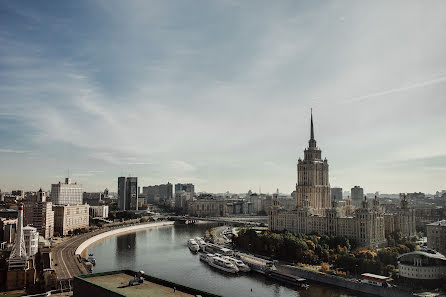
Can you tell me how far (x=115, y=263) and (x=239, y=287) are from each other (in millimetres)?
22367

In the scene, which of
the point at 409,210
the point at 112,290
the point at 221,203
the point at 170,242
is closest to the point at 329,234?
the point at 409,210

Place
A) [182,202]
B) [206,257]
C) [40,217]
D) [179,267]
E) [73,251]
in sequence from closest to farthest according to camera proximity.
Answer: [179,267]
[206,257]
[73,251]
[40,217]
[182,202]

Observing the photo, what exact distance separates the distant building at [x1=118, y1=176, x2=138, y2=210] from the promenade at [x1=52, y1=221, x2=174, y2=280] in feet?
209

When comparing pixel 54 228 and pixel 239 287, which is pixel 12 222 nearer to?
pixel 54 228

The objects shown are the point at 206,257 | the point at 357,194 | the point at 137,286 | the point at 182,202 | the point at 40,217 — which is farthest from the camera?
the point at 182,202

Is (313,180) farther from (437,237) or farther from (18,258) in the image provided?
(18,258)

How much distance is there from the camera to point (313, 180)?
8794cm

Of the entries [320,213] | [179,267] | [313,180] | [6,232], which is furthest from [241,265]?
[6,232]

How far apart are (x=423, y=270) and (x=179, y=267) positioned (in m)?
31.7

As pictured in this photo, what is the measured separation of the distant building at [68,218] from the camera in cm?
9006

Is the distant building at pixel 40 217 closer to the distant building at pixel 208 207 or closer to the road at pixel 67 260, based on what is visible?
the road at pixel 67 260

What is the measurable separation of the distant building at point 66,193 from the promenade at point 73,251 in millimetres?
43907

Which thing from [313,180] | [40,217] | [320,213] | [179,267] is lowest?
[179,267]

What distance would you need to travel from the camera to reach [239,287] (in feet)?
151
